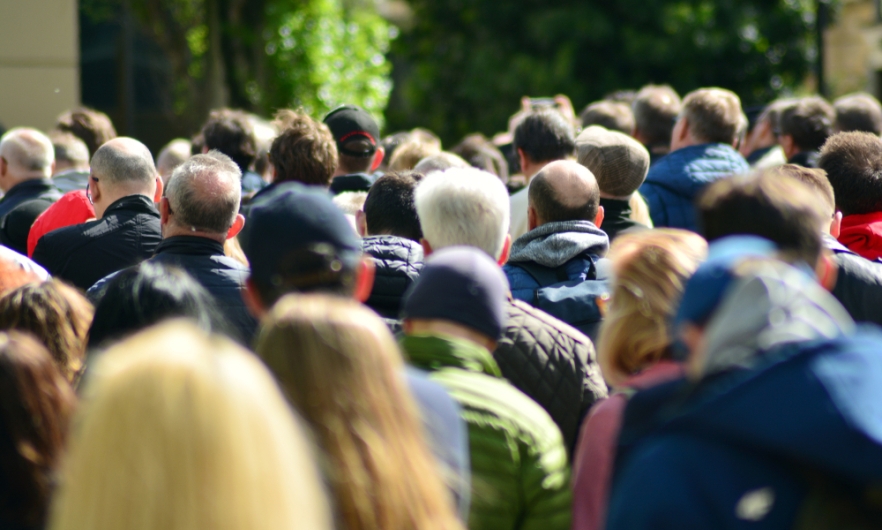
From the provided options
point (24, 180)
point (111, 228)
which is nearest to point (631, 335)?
point (111, 228)

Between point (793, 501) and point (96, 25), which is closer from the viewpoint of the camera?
point (793, 501)

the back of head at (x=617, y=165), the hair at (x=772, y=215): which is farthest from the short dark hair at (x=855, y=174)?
the hair at (x=772, y=215)

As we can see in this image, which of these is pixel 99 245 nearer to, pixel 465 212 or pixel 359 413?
pixel 465 212

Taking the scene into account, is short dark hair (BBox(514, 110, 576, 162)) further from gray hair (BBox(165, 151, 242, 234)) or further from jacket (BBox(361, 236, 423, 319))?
gray hair (BBox(165, 151, 242, 234))

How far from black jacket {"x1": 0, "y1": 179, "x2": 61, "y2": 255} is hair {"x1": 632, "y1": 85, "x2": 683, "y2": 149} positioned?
12.1ft

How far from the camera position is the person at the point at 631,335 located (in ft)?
7.45

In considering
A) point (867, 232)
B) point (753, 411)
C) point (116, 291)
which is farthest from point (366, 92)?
point (753, 411)

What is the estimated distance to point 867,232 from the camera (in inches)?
177

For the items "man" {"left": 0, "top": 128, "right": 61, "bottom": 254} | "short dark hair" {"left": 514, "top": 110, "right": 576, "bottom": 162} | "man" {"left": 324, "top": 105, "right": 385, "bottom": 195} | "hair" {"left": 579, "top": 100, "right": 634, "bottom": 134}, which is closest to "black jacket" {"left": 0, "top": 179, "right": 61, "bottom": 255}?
"man" {"left": 0, "top": 128, "right": 61, "bottom": 254}

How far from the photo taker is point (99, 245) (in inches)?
177

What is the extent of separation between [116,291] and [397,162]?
3.48 metres

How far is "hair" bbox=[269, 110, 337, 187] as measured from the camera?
4.89 meters

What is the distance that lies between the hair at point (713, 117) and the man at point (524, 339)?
262 centimetres

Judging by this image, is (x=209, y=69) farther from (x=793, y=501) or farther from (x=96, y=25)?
(x=793, y=501)
